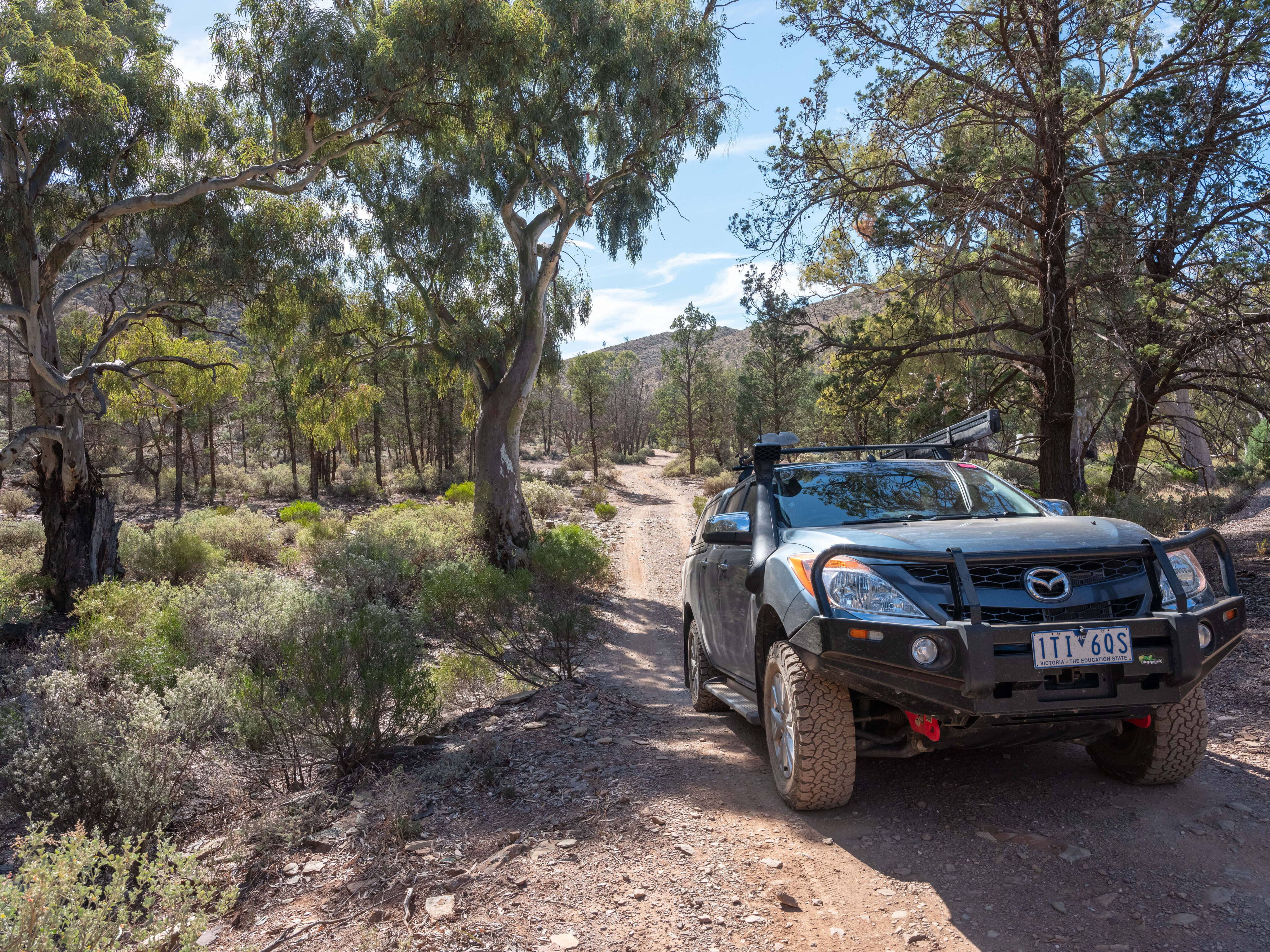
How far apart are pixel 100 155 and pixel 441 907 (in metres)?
12.7

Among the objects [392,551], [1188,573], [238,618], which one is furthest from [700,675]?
[392,551]

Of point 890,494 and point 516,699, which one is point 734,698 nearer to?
point 890,494

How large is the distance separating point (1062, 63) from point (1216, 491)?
17.7m

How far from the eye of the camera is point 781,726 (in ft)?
13.0

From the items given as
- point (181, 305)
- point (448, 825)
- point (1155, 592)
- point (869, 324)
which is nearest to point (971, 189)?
point (869, 324)

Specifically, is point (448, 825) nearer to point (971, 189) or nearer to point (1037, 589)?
point (1037, 589)

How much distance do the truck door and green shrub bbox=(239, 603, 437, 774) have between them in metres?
2.09

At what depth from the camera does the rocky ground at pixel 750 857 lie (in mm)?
2912

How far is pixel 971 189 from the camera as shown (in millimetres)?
9281

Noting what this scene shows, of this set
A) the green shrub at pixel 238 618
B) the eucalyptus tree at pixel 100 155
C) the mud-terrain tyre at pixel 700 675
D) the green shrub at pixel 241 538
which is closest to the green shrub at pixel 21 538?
the green shrub at pixel 241 538

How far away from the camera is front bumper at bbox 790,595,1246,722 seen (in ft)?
10.1

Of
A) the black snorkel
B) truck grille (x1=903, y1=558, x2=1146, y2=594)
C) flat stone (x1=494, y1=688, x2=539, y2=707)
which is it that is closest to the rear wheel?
flat stone (x1=494, y1=688, x2=539, y2=707)

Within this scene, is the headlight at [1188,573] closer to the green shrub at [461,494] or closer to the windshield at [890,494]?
the windshield at [890,494]

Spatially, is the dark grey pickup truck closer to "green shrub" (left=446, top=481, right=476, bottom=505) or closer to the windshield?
the windshield
